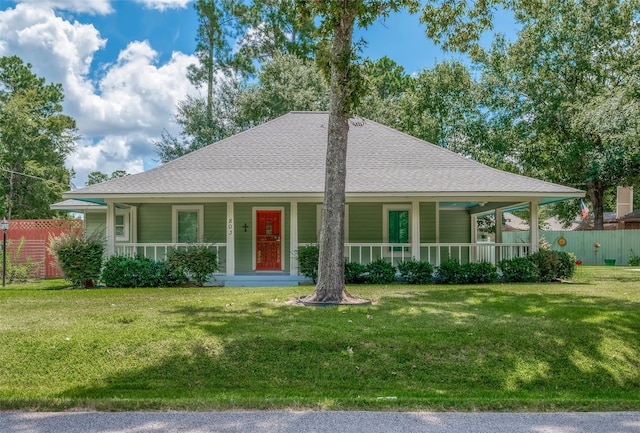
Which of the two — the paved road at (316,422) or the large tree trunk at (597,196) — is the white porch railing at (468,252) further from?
the large tree trunk at (597,196)

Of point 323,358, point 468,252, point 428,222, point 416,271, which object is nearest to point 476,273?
point 416,271

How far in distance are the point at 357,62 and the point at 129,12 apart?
12801 mm

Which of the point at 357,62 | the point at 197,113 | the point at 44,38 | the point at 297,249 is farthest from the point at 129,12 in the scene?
the point at 357,62

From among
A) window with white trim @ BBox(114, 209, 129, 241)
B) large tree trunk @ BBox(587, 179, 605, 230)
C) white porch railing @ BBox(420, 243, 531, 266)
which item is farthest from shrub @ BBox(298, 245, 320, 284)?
large tree trunk @ BBox(587, 179, 605, 230)

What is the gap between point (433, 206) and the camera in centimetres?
1546

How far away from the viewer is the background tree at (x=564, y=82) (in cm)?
2427

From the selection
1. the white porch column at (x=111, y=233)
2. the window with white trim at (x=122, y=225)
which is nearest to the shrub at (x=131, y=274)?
the white porch column at (x=111, y=233)

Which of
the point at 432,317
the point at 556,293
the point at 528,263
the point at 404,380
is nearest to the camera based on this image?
the point at 404,380

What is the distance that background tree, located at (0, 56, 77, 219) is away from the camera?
1155 inches

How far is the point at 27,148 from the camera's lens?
99.1ft

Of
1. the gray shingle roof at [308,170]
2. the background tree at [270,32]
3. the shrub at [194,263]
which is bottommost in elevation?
the shrub at [194,263]

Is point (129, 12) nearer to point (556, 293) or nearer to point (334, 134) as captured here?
point (334, 134)

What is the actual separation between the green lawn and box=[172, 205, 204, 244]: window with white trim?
696 centimetres

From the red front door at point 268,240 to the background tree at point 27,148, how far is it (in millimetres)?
18847
